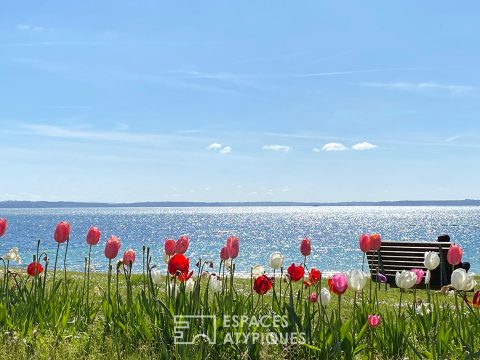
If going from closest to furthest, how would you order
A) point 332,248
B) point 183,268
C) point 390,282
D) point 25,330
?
point 183,268 → point 25,330 → point 390,282 → point 332,248

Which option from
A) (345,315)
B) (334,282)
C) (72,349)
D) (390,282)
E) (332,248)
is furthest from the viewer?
(332,248)

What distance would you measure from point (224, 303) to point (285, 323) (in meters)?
0.74

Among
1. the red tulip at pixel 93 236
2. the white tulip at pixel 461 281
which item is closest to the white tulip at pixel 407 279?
the white tulip at pixel 461 281

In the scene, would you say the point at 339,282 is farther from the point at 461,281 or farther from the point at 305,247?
the point at 461,281

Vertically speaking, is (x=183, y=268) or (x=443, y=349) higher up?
(x=183, y=268)

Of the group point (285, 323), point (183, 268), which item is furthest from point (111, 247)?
point (285, 323)

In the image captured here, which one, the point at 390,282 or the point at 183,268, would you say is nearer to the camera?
the point at 183,268

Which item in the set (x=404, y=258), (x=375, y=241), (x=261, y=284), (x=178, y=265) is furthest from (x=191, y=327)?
(x=404, y=258)

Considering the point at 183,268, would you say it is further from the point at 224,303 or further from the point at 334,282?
the point at 334,282

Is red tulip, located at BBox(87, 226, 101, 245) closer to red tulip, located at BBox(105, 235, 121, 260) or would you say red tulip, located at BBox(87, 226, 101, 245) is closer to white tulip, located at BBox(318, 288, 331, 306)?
red tulip, located at BBox(105, 235, 121, 260)

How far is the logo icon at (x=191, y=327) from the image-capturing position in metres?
5.80

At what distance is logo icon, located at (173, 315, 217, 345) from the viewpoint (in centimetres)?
580

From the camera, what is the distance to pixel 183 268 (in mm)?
5918

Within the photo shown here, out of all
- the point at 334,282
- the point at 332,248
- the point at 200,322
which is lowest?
the point at 332,248
